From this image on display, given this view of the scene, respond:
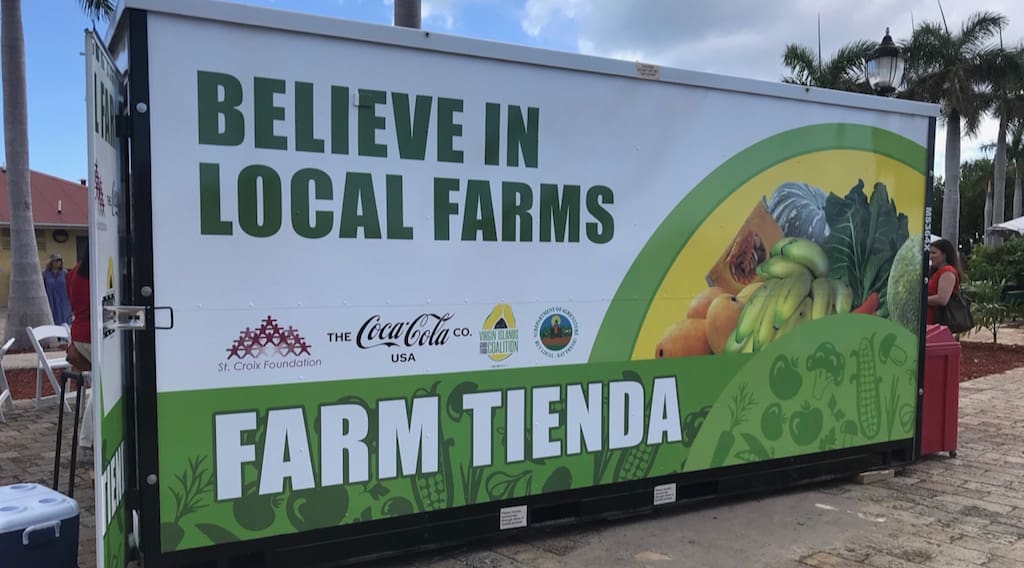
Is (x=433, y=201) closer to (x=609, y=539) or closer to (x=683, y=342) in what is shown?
(x=683, y=342)

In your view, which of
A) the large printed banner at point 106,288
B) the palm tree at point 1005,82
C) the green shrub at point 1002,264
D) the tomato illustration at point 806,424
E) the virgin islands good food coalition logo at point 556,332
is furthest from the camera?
A: the palm tree at point 1005,82

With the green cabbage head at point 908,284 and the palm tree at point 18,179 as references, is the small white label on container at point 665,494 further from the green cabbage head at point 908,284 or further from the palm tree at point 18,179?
the palm tree at point 18,179

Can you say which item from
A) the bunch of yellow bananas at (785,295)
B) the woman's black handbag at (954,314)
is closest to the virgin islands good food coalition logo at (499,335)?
the bunch of yellow bananas at (785,295)

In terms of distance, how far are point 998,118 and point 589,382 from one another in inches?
1189

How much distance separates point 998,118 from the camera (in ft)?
89.8

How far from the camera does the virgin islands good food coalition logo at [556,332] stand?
3893mm

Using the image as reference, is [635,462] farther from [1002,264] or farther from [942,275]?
[1002,264]

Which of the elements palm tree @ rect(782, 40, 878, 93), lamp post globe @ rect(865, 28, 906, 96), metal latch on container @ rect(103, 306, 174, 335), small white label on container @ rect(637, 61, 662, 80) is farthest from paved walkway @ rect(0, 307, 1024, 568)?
palm tree @ rect(782, 40, 878, 93)

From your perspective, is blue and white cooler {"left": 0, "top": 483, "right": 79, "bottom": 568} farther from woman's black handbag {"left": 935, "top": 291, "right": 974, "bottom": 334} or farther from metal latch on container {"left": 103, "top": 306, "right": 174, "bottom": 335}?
woman's black handbag {"left": 935, "top": 291, "right": 974, "bottom": 334}

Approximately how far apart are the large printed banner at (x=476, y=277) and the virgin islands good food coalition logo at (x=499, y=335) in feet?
0.06

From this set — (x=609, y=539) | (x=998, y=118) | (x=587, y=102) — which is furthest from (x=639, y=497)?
(x=998, y=118)

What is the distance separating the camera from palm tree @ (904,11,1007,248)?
2427 cm

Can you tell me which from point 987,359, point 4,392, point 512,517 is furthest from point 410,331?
point 987,359

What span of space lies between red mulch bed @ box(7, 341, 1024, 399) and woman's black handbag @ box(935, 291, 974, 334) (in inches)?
182
